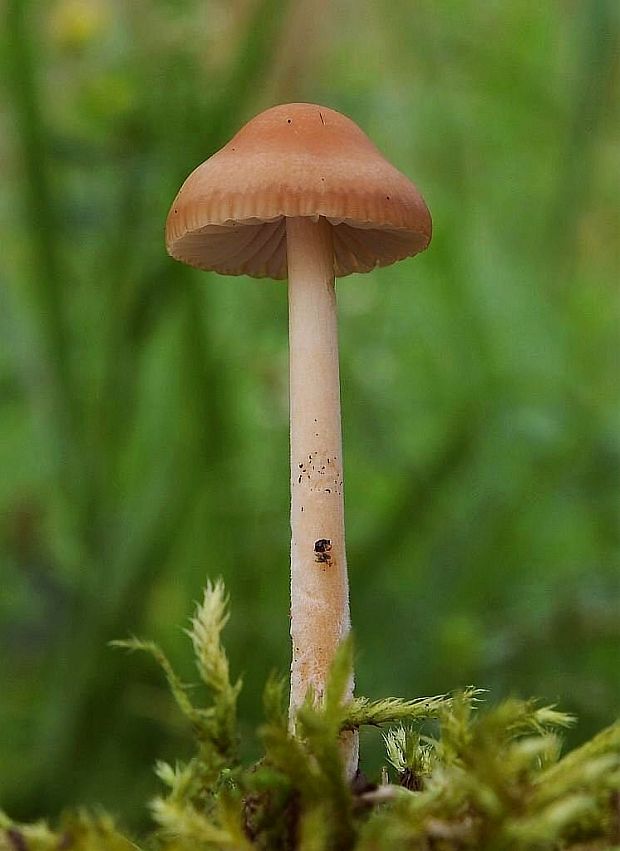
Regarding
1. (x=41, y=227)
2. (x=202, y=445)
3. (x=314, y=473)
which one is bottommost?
(x=314, y=473)

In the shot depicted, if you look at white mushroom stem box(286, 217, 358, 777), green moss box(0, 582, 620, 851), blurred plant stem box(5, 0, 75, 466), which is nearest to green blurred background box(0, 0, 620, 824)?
blurred plant stem box(5, 0, 75, 466)

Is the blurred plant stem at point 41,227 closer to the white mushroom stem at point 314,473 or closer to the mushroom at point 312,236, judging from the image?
the mushroom at point 312,236

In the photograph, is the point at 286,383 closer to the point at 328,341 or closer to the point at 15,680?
the point at 15,680

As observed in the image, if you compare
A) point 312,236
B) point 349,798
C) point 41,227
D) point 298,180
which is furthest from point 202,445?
point 349,798

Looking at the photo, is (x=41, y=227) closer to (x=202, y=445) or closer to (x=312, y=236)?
(x=202, y=445)

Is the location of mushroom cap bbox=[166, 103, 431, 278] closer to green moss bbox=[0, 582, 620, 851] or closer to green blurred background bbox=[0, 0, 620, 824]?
green moss bbox=[0, 582, 620, 851]

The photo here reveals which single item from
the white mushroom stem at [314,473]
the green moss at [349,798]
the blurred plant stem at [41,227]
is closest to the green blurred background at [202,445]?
the blurred plant stem at [41,227]
